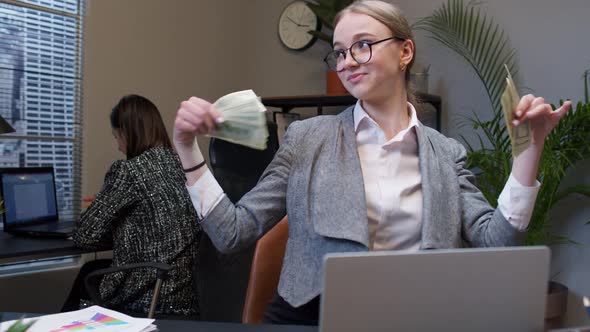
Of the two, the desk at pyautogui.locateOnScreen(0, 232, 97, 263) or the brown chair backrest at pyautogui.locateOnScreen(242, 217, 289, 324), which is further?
the desk at pyautogui.locateOnScreen(0, 232, 97, 263)

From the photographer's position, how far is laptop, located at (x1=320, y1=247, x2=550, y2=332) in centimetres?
74

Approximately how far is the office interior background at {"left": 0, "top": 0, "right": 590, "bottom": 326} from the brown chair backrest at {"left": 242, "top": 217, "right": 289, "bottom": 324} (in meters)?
1.67

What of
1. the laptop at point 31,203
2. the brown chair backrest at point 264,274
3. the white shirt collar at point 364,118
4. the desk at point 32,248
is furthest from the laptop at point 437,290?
the laptop at point 31,203

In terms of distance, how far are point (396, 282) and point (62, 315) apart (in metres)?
0.75

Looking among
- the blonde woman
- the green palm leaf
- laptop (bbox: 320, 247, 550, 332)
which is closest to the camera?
laptop (bbox: 320, 247, 550, 332)

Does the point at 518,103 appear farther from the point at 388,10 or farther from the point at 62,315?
the point at 62,315

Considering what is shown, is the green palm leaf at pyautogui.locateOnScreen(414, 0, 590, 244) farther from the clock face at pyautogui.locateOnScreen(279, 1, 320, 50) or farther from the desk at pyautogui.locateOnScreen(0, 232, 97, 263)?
the desk at pyautogui.locateOnScreen(0, 232, 97, 263)

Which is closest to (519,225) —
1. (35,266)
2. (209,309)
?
(209,309)

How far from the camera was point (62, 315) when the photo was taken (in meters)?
1.20

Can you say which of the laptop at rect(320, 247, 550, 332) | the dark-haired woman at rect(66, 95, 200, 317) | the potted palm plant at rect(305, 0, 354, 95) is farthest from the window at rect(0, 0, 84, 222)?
the laptop at rect(320, 247, 550, 332)

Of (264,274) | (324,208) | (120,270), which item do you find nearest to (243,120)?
(324,208)

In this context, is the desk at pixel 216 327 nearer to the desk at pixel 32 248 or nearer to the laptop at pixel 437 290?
the laptop at pixel 437 290

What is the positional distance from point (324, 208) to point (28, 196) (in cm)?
200

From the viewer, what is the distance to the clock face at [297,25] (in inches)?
163
